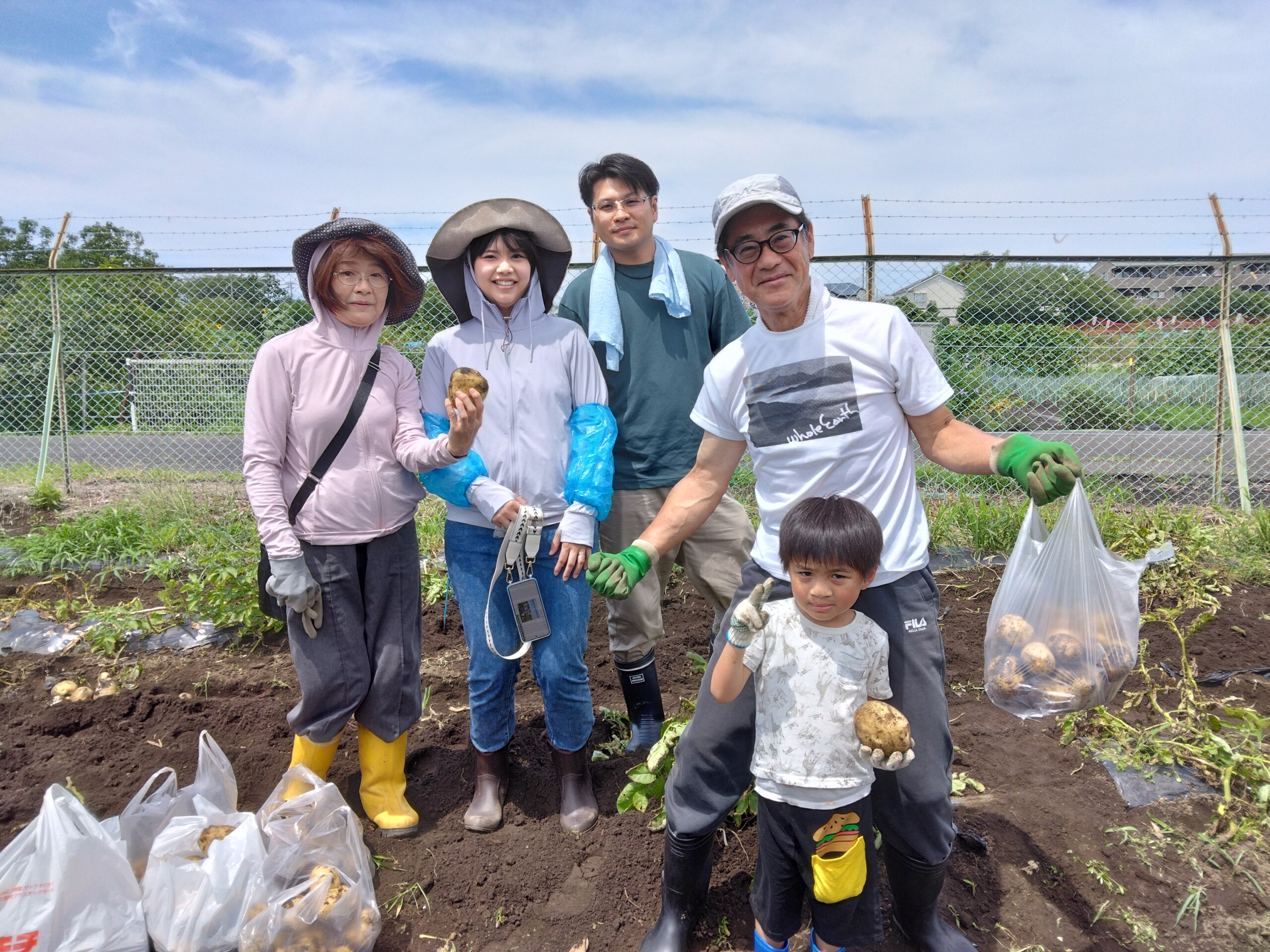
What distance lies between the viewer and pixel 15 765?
2.73 metres

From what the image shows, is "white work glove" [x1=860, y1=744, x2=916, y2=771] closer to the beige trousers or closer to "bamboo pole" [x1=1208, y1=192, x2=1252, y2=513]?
the beige trousers

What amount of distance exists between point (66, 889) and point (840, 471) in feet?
6.05

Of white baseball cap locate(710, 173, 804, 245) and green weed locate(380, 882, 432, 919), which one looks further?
green weed locate(380, 882, 432, 919)

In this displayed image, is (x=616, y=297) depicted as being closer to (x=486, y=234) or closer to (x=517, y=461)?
(x=486, y=234)

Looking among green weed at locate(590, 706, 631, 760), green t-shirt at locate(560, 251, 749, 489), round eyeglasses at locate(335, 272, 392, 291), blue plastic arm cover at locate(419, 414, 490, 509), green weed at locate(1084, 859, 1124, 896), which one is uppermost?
round eyeglasses at locate(335, 272, 392, 291)

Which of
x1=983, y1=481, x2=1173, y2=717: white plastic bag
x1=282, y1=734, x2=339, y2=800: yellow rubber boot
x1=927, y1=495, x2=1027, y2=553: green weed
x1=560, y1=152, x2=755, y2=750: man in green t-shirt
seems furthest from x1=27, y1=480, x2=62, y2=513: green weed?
x1=983, y1=481, x2=1173, y2=717: white plastic bag

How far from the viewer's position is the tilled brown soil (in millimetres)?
1967

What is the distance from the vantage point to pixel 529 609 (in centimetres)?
229

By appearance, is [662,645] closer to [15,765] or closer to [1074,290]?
[15,765]

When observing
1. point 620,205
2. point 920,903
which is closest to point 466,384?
point 620,205

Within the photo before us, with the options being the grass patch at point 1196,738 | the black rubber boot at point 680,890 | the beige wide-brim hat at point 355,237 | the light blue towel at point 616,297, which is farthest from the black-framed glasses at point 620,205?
the grass patch at point 1196,738

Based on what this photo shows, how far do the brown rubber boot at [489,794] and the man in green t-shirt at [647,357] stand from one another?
1.89 feet

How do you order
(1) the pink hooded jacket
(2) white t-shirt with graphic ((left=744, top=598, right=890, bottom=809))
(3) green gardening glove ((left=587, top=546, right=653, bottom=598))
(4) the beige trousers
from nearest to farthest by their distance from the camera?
(2) white t-shirt with graphic ((left=744, top=598, right=890, bottom=809)) → (3) green gardening glove ((left=587, top=546, right=653, bottom=598)) → (1) the pink hooded jacket → (4) the beige trousers

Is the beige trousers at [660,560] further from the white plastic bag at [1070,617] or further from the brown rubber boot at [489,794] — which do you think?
the white plastic bag at [1070,617]
